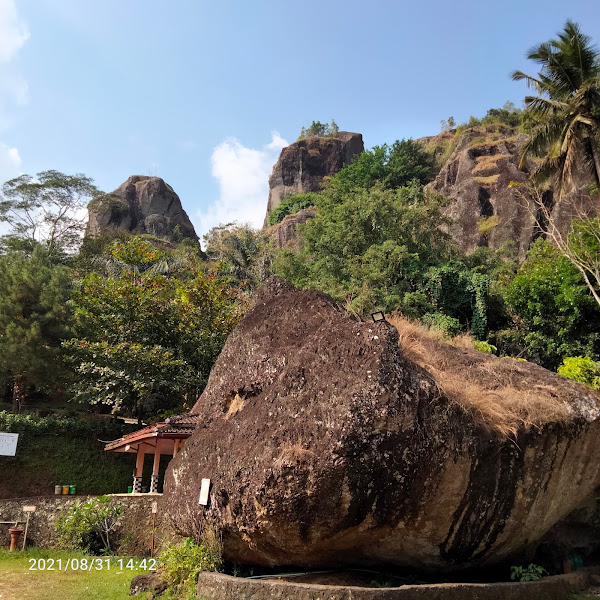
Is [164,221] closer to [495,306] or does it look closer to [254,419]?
[495,306]

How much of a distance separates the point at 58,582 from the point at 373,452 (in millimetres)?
6493

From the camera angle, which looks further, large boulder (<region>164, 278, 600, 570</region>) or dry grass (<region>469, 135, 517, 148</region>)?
dry grass (<region>469, 135, 517, 148</region>)

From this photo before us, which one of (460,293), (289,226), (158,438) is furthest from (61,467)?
(289,226)

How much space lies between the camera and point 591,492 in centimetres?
789

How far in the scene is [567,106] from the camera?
17094 millimetres

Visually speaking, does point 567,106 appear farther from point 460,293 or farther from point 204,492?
point 204,492

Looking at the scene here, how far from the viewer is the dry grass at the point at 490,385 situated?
6457 mm

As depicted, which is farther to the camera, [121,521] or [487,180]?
[487,180]

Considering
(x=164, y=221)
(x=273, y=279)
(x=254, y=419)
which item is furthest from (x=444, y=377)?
(x=164, y=221)

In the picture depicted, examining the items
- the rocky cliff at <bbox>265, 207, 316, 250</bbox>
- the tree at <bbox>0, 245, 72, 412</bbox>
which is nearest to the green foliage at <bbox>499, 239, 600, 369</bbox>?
the tree at <bbox>0, 245, 72, 412</bbox>

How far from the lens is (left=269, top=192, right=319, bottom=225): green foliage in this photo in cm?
5876

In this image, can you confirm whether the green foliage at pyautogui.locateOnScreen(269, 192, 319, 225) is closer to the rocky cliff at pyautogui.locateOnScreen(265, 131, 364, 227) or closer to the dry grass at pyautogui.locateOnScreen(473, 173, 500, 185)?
the rocky cliff at pyautogui.locateOnScreen(265, 131, 364, 227)

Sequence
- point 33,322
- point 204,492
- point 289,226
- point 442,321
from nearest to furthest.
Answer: point 204,492, point 33,322, point 442,321, point 289,226

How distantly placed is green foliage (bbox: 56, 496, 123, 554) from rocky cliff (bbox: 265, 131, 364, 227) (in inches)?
2222
